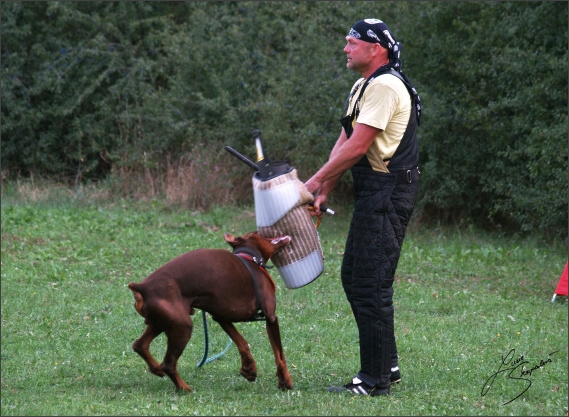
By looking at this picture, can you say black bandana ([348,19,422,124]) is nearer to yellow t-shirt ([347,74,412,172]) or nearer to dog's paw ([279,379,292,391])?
yellow t-shirt ([347,74,412,172])

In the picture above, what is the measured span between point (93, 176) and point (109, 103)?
1.86 m

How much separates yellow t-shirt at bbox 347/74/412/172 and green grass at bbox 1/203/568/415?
5.34 ft

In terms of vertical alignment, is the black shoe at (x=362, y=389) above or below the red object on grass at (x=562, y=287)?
above

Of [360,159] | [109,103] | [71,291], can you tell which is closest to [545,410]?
[360,159]

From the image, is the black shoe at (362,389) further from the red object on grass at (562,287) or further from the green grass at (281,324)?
the red object on grass at (562,287)

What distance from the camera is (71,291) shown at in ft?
29.8

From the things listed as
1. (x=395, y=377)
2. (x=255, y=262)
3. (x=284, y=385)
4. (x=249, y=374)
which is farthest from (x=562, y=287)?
(x=255, y=262)

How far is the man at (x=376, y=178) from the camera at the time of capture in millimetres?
5367

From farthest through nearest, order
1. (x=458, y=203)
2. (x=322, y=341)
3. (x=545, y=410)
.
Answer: (x=458, y=203) → (x=322, y=341) → (x=545, y=410)

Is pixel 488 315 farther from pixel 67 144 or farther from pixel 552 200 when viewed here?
pixel 67 144

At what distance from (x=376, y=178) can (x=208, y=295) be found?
4.40 ft

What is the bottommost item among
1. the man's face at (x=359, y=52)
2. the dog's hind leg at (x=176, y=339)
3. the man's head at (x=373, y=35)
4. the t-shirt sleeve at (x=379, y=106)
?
the dog's hind leg at (x=176, y=339)

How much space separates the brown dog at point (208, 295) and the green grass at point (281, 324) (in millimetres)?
271

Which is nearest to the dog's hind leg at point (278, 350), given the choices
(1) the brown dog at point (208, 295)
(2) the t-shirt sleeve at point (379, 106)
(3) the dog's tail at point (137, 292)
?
(1) the brown dog at point (208, 295)
